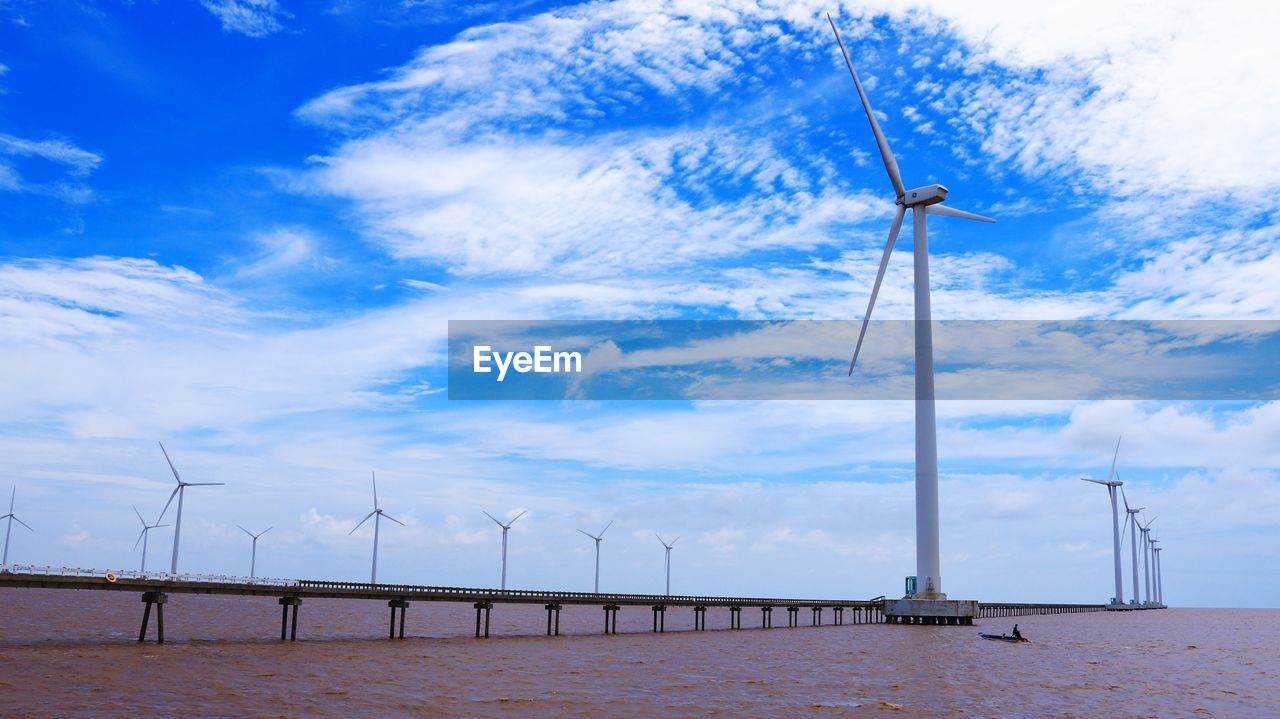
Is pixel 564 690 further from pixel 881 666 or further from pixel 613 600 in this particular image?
pixel 613 600

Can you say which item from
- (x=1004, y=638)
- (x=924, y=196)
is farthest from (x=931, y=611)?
(x=924, y=196)

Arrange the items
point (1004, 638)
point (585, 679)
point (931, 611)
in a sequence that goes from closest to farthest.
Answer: point (585, 679), point (1004, 638), point (931, 611)

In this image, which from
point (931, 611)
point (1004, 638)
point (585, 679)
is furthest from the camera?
point (931, 611)

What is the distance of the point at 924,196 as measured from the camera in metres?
115

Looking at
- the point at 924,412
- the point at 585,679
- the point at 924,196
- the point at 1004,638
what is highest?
the point at 924,196

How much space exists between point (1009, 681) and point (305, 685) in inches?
1377

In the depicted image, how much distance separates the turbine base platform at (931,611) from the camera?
4289 inches

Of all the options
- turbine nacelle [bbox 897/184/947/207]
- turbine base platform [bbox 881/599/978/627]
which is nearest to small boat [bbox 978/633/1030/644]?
turbine base platform [bbox 881/599/978/627]

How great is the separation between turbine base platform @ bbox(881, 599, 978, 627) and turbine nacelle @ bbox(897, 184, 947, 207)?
42190 millimetres

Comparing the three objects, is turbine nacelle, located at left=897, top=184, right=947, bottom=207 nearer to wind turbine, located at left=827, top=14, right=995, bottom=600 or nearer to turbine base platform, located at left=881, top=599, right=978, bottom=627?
wind turbine, located at left=827, top=14, right=995, bottom=600

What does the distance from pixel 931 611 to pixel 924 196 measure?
4378 cm

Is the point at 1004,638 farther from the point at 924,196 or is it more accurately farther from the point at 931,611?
the point at 924,196

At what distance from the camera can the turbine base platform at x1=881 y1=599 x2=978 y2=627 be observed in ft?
357

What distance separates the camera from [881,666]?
63219 millimetres
